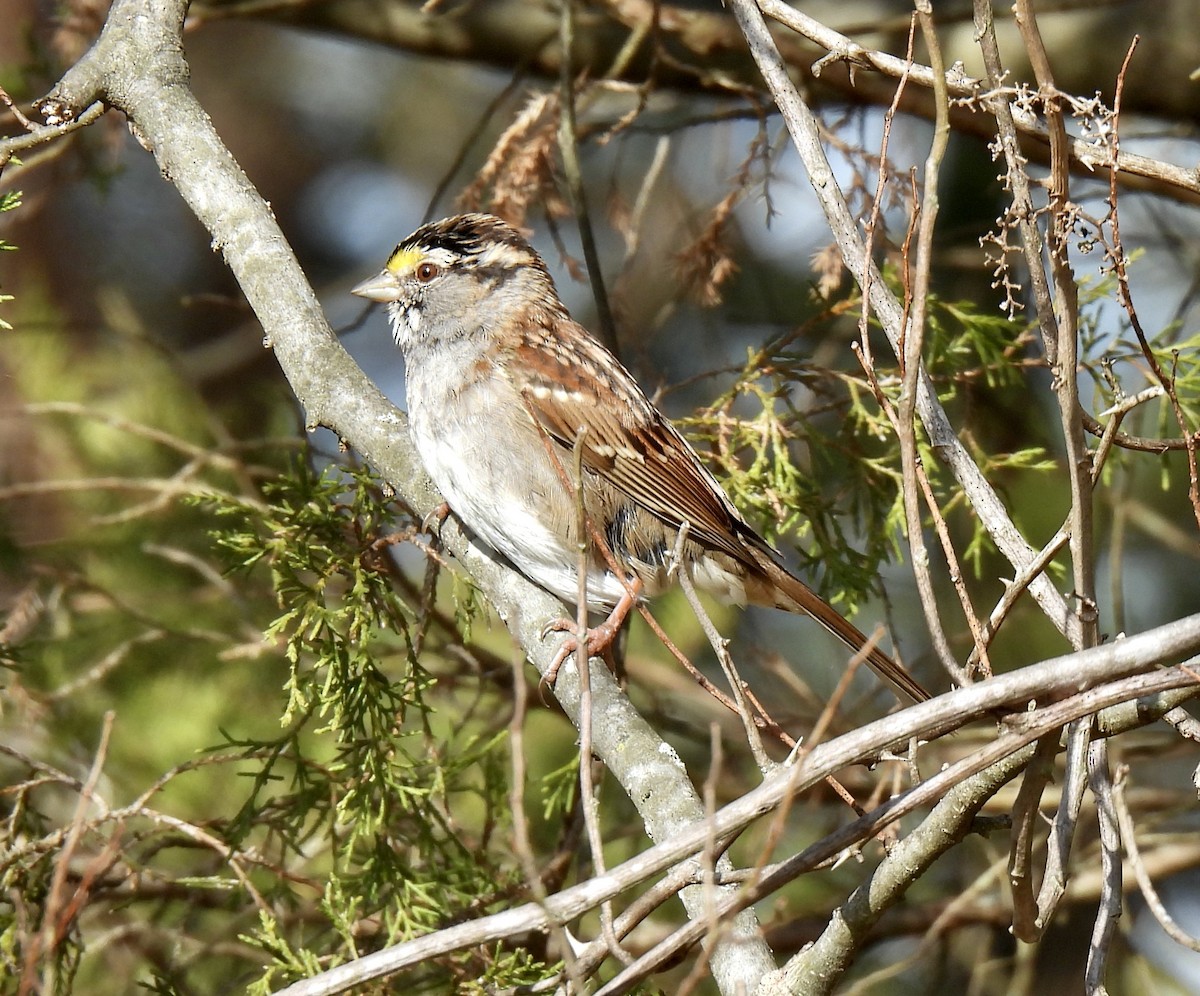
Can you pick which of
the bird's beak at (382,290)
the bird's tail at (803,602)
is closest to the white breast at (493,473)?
the bird's beak at (382,290)

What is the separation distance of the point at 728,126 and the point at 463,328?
6.39 ft

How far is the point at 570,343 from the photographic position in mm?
3611

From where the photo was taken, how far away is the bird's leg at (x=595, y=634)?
2795mm

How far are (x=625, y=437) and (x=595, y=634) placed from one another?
2.11 feet

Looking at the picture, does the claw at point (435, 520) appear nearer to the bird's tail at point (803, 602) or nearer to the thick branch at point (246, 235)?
the thick branch at point (246, 235)

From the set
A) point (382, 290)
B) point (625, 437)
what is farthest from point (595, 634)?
point (382, 290)

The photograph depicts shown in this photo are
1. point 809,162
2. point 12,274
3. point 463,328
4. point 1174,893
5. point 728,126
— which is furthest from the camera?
point 12,274

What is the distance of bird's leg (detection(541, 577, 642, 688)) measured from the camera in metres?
2.79

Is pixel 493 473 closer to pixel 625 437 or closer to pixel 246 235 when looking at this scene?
pixel 625 437

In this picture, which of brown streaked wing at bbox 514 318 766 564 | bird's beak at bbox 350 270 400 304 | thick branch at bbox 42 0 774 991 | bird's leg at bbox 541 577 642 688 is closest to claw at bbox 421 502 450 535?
thick branch at bbox 42 0 774 991

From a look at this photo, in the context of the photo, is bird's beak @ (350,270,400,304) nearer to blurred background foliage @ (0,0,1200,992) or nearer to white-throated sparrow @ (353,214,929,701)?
white-throated sparrow @ (353,214,929,701)

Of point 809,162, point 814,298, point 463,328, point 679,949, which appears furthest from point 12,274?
point 679,949

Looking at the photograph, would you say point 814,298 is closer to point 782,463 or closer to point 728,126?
point 782,463

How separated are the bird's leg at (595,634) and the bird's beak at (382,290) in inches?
42.3
